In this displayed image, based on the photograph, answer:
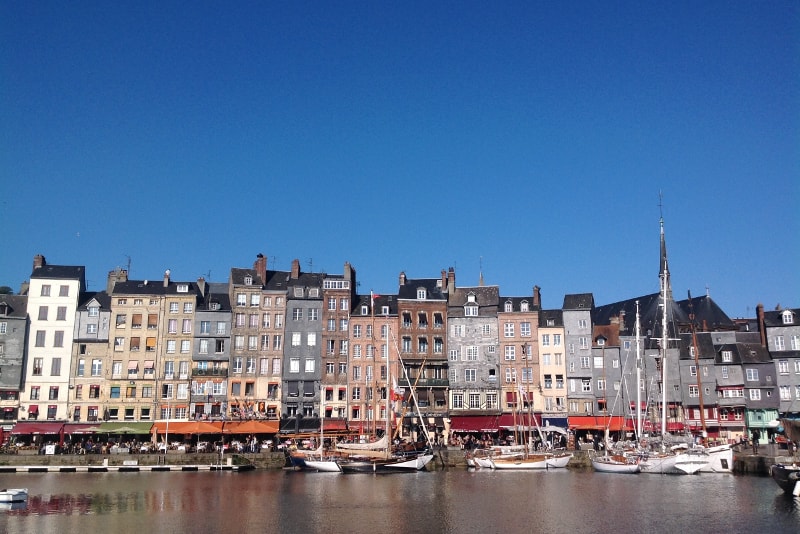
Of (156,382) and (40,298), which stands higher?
(40,298)

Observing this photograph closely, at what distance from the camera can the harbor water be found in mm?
39562

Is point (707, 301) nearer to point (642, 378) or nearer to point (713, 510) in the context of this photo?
point (642, 378)

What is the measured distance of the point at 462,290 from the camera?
86938 mm

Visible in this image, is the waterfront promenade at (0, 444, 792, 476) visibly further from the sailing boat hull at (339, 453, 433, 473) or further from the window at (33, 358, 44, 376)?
the window at (33, 358, 44, 376)

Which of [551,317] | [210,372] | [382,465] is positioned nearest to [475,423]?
[551,317]

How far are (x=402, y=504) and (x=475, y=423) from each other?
3440 centimetres

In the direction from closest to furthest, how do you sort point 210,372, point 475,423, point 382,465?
1. point 382,465
2. point 475,423
3. point 210,372

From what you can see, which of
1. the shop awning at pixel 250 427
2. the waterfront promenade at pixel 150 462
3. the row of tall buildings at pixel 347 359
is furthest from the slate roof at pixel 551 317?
the shop awning at pixel 250 427

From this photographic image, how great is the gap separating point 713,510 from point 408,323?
43.6 m

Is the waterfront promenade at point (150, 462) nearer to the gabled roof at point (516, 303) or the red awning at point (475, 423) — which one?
the red awning at point (475, 423)

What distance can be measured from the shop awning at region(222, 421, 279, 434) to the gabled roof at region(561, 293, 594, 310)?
32548mm

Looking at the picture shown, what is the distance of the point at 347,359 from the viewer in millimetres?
81938

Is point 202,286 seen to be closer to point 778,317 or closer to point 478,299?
point 478,299

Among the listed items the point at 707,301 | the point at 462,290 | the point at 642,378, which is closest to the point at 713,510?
the point at 642,378
